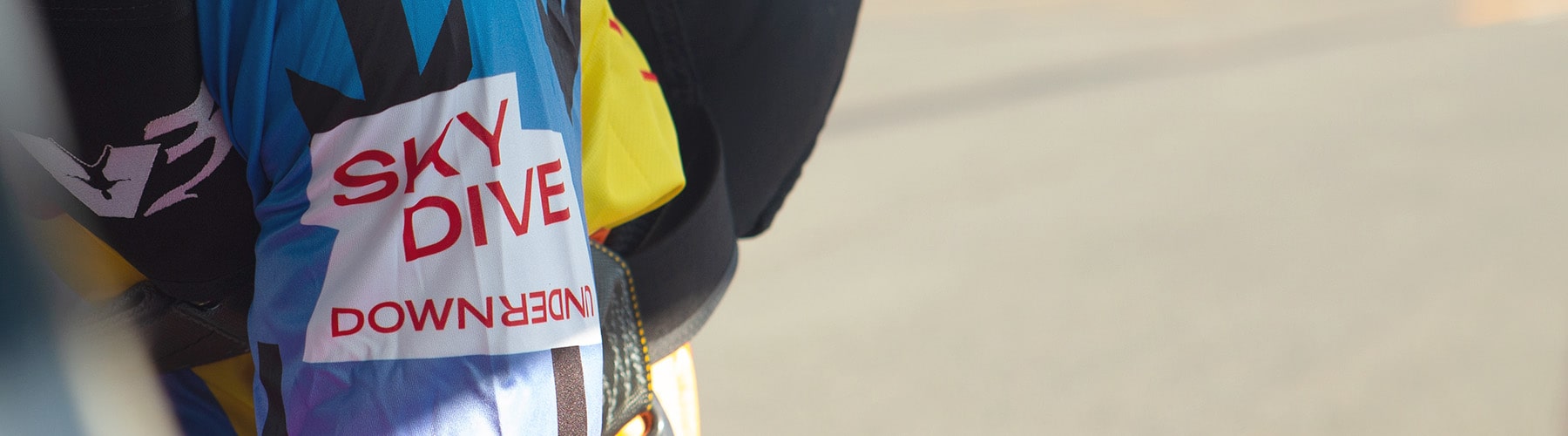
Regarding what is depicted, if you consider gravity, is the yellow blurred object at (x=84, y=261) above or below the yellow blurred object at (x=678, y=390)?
above

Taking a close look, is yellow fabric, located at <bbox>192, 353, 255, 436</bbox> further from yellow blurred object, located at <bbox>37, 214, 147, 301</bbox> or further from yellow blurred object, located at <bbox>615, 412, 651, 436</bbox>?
yellow blurred object, located at <bbox>615, 412, 651, 436</bbox>

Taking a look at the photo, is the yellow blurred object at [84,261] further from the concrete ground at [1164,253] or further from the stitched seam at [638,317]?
the concrete ground at [1164,253]

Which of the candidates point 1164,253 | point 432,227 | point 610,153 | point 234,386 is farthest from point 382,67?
point 1164,253

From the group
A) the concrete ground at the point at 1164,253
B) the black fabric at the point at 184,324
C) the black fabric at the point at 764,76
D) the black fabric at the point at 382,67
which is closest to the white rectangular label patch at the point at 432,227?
the black fabric at the point at 382,67

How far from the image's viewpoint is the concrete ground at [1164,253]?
7.09 feet

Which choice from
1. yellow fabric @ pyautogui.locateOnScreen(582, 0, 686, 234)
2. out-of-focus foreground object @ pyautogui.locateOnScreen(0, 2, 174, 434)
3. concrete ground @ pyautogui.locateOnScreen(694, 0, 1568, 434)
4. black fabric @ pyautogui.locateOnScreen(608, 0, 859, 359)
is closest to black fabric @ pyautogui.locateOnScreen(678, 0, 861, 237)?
black fabric @ pyautogui.locateOnScreen(608, 0, 859, 359)

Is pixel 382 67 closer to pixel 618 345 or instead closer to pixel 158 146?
pixel 158 146

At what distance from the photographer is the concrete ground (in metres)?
2.16

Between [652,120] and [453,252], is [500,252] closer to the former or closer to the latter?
[453,252]

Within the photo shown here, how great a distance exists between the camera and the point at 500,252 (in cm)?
60

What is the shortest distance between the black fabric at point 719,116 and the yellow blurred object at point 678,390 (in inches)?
1.5

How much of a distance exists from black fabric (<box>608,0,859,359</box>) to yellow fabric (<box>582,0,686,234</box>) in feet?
0.18

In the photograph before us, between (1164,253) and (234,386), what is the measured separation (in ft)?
7.14

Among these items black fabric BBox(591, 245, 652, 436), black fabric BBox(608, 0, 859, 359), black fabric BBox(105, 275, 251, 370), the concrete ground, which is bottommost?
the concrete ground
